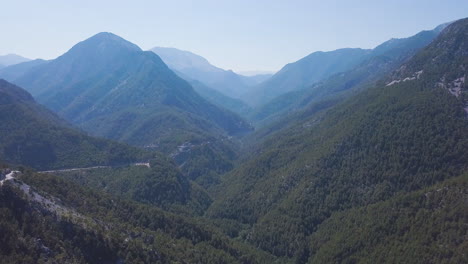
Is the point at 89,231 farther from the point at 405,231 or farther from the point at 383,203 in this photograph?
the point at 383,203

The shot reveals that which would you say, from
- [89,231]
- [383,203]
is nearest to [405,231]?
[383,203]

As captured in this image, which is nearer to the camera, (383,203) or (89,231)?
(89,231)

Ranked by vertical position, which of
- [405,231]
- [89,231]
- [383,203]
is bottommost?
[405,231]

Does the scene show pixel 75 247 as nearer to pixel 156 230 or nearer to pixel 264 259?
pixel 156 230

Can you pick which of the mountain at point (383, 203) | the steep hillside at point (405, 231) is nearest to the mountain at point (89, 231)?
the mountain at point (383, 203)

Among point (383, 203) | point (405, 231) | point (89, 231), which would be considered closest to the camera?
point (89, 231)

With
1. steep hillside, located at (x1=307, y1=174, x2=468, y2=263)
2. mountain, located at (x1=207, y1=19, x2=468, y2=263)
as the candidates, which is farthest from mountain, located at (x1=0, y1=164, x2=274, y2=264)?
steep hillside, located at (x1=307, y1=174, x2=468, y2=263)

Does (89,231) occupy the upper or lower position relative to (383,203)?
upper

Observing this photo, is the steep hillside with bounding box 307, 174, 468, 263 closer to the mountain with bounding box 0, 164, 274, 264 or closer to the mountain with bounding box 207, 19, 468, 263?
the mountain with bounding box 207, 19, 468, 263

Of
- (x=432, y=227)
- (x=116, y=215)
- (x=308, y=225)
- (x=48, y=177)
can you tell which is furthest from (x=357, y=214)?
(x=48, y=177)
